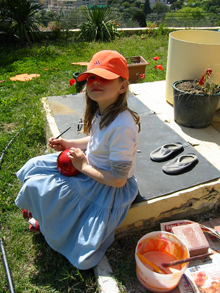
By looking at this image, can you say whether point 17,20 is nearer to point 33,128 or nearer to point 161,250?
point 33,128

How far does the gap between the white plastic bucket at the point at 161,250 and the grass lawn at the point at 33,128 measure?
0.33 metres

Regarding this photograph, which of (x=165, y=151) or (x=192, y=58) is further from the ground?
(x=192, y=58)

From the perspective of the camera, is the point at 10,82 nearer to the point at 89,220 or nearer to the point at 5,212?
the point at 5,212

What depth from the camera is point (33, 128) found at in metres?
3.17

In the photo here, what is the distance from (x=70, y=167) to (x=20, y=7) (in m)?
6.49

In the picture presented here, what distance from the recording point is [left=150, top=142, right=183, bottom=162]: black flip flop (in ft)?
7.69

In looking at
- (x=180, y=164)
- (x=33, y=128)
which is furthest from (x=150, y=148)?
(x=33, y=128)

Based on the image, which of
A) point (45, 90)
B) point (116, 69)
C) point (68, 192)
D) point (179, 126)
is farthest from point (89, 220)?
point (45, 90)

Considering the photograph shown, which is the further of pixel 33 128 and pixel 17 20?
pixel 17 20

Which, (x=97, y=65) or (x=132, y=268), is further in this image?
(x=132, y=268)

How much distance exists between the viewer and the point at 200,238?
5.89 ft

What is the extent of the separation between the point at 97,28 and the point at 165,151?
19.4 ft

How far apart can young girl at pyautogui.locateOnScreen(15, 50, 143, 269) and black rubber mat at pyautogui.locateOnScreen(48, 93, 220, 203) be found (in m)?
0.32

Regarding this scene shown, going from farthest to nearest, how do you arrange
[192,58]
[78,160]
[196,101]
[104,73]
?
[192,58], [196,101], [78,160], [104,73]
